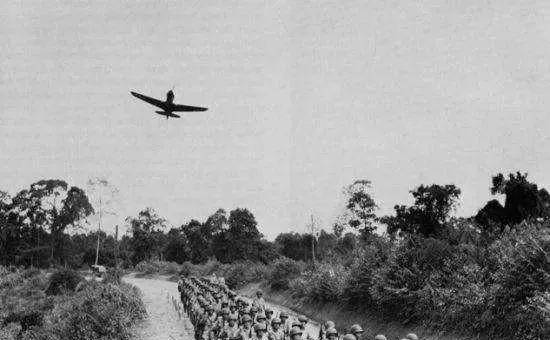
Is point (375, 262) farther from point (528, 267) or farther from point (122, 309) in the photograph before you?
point (122, 309)

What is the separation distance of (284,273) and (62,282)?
15.2m

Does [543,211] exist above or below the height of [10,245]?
above

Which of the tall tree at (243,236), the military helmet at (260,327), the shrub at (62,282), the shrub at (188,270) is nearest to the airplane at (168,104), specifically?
the military helmet at (260,327)

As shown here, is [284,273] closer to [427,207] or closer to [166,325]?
[166,325]

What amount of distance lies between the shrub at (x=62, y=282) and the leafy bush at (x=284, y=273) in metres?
13.4

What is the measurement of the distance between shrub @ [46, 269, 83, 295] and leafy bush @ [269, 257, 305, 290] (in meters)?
13.4

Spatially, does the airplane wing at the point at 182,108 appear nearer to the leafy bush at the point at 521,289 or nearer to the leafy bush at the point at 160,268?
the leafy bush at the point at 521,289

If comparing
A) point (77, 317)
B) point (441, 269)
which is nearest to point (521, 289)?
point (441, 269)

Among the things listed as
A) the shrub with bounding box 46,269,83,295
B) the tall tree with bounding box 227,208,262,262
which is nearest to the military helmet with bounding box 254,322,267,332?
the shrub with bounding box 46,269,83,295

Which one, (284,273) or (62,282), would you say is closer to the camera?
(284,273)

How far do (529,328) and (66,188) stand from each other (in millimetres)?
61698

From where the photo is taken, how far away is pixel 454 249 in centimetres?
1473

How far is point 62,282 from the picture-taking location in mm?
32156

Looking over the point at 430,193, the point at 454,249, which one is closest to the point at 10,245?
the point at 430,193
